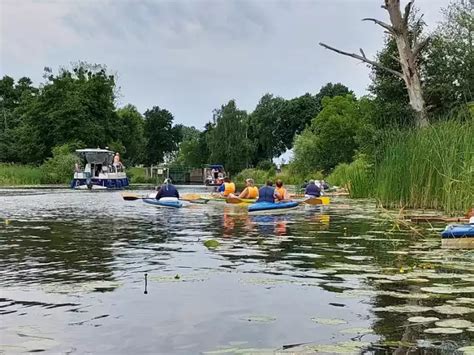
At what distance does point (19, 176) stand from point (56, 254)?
45932mm

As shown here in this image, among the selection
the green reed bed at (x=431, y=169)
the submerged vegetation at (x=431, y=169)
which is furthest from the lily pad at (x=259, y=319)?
the green reed bed at (x=431, y=169)

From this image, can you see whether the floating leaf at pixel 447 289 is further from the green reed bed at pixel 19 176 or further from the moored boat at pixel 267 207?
the green reed bed at pixel 19 176

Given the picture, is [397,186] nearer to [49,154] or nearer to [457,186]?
[457,186]

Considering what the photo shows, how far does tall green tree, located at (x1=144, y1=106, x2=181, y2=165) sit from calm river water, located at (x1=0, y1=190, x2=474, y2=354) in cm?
9361

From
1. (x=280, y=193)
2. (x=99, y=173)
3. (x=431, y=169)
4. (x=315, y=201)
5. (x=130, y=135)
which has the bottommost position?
(x=315, y=201)

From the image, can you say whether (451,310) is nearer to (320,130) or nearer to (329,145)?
(329,145)

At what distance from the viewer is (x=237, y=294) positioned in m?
6.49

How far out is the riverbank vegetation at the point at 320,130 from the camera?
15.7m

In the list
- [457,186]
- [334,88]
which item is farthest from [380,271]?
[334,88]

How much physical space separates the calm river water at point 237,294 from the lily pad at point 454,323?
0.02m

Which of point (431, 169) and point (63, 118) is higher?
point (63, 118)

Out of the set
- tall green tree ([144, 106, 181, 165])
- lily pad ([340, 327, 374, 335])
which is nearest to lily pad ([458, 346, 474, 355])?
lily pad ([340, 327, 374, 335])

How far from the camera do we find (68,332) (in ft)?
16.3

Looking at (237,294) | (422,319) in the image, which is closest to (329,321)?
(422,319)
